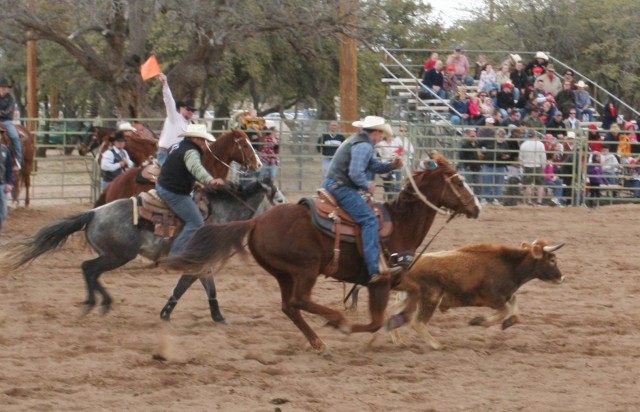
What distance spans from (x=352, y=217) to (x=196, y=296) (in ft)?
10.8

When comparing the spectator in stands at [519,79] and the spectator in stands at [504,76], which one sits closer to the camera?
the spectator in stands at [519,79]

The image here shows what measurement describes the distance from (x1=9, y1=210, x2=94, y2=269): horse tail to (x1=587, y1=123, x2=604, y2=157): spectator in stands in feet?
42.7

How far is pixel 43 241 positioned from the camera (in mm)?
9477

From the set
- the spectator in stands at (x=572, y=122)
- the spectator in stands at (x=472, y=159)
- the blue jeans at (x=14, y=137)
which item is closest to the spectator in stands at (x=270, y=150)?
the spectator in stands at (x=472, y=159)

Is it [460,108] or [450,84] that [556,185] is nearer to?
[460,108]

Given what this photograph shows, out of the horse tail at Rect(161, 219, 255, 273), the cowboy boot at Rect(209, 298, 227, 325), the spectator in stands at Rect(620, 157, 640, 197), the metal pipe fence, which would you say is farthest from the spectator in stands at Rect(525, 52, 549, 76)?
the horse tail at Rect(161, 219, 255, 273)

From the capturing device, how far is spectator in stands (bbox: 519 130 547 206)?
20188 mm

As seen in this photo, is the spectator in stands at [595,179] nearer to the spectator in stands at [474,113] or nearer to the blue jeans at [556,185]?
the blue jeans at [556,185]

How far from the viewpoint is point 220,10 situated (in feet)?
71.8

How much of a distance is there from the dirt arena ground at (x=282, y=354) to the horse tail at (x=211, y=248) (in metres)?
0.19

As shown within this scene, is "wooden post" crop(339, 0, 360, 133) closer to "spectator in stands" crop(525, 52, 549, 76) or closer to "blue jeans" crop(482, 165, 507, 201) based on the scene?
"blue jeans" crop(482, 165, 507, 201)

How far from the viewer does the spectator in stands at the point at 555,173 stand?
2023 cm

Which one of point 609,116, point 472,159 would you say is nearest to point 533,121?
point 472,159

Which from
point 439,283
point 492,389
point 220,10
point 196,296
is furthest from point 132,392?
point 220,10
